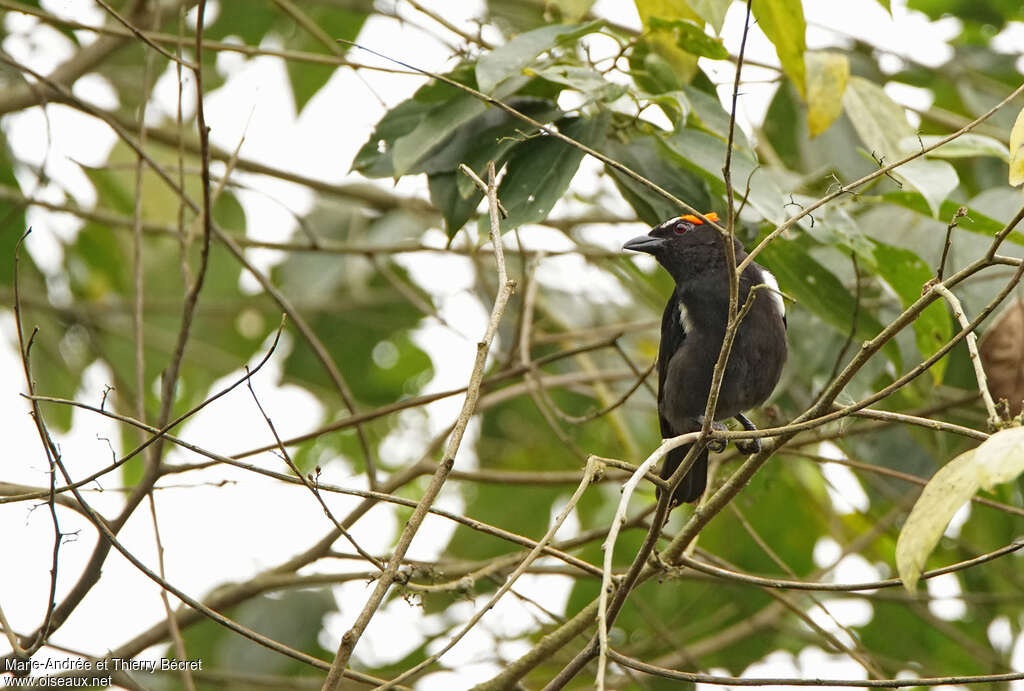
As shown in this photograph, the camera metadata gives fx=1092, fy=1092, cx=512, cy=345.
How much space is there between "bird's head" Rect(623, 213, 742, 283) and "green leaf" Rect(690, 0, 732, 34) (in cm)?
138

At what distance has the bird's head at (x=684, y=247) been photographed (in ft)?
15.0

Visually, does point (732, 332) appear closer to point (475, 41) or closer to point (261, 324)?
point (475, 41)

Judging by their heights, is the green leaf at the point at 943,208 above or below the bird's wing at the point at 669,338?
below

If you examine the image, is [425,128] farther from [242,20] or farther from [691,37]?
[242,20]

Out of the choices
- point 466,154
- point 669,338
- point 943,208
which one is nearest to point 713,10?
point 466,154

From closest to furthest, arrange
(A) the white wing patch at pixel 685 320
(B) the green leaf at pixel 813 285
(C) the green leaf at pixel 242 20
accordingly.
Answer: (B) the green leaf at pixel 813 285 < (A) the white wing patch at pixel 685 320 < (C) the green leaf at pixel 242 20

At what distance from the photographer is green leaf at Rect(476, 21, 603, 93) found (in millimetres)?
3213

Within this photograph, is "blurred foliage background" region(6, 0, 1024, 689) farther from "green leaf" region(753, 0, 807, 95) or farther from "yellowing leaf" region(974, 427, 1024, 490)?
"yellowing leaf" region(974, 427, 1024, 490)

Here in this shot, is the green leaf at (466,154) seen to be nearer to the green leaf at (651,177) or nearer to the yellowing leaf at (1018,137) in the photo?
the green leaf at (651,177)

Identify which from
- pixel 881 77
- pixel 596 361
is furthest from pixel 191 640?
pixel 881 77

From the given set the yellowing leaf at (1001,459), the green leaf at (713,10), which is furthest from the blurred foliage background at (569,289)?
the yellowing leaf at (1001,459)

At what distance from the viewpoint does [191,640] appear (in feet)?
20.2

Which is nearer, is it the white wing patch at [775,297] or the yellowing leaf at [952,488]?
the yellowing leaf at [952,488]

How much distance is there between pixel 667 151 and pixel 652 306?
2.62 metres
